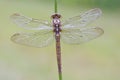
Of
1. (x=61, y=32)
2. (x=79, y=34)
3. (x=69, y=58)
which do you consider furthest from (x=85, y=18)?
(x=69, y=58)

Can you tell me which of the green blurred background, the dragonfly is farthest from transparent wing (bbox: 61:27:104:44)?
the green blurred background

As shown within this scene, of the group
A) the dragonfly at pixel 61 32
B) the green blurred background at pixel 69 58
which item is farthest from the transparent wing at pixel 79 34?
the green blurred background at pixel 69 58

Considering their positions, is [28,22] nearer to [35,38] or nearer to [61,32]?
[35,38]

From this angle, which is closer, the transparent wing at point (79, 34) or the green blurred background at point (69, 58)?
the transparent wing at point (79, 34)

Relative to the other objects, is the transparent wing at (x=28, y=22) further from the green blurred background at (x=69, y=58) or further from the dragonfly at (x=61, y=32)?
the green blurred background at (x=69, y=58)

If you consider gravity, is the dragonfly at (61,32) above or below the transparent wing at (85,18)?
below

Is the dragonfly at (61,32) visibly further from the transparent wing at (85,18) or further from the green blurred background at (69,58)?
the green blurred background at (69,58)

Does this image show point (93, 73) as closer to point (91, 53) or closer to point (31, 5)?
point (91, 53)
